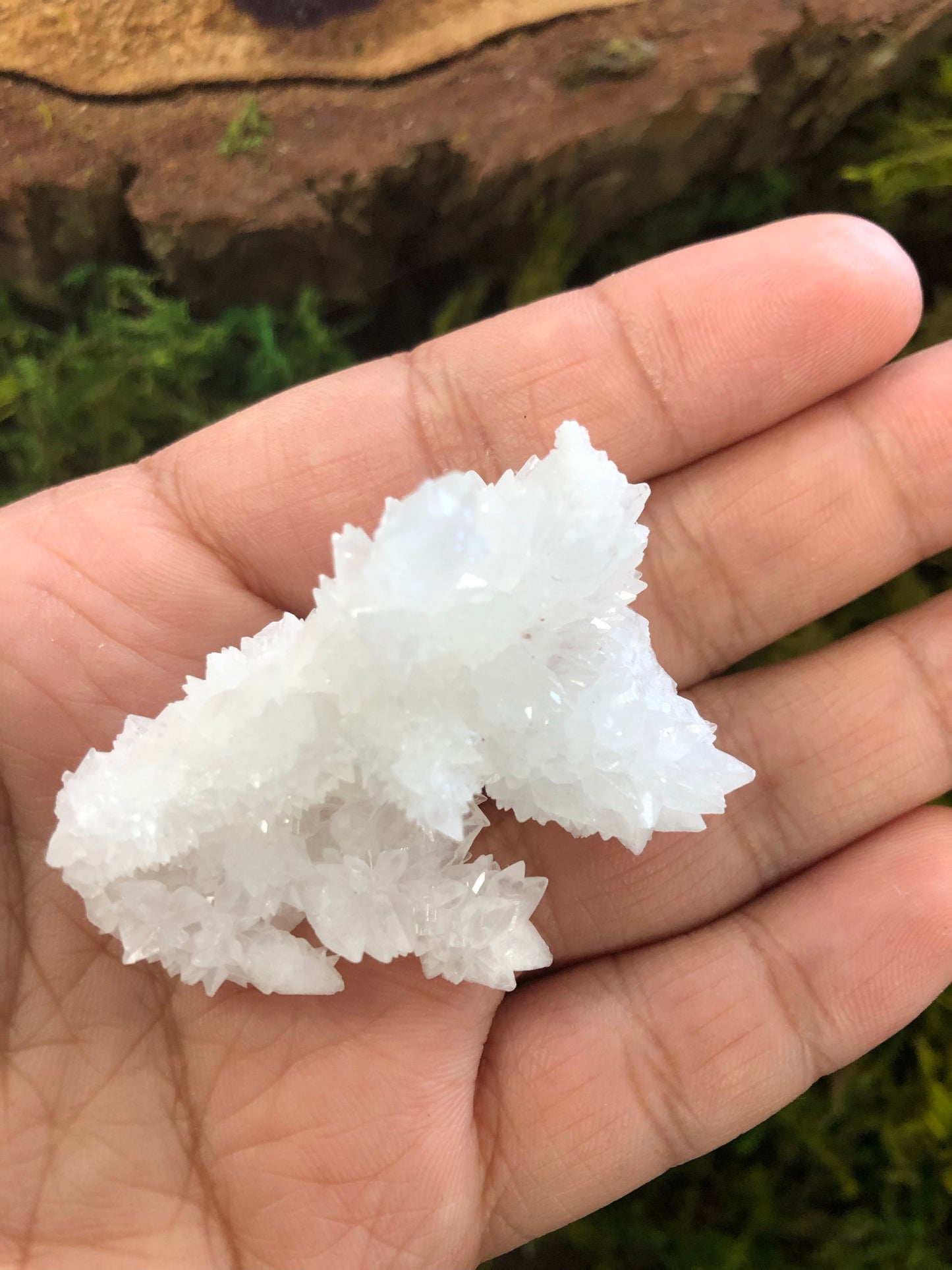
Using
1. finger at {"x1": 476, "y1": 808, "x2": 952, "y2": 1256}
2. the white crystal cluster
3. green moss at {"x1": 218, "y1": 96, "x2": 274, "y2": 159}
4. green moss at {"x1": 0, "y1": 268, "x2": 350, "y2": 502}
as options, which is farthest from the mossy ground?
the white crystal cluster

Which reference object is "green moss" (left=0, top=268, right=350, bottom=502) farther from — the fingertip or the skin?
the fingertip

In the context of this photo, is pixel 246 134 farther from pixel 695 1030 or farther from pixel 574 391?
pixel 695 1030

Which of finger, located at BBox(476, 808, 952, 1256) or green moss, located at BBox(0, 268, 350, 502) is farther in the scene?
green moss, located at BBox(0, 268, 350, 502)

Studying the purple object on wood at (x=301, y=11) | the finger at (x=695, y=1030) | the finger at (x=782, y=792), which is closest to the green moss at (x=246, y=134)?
the purple object on wood at (x=301, y=11)

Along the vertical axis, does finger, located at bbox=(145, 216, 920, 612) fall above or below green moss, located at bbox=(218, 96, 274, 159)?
below

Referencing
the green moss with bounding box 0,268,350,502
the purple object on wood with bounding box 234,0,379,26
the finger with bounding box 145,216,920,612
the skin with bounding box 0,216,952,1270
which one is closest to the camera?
the skin with bounding box 0,216,952,1270

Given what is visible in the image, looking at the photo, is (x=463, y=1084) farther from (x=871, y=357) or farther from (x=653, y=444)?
(x=871, y=357)
